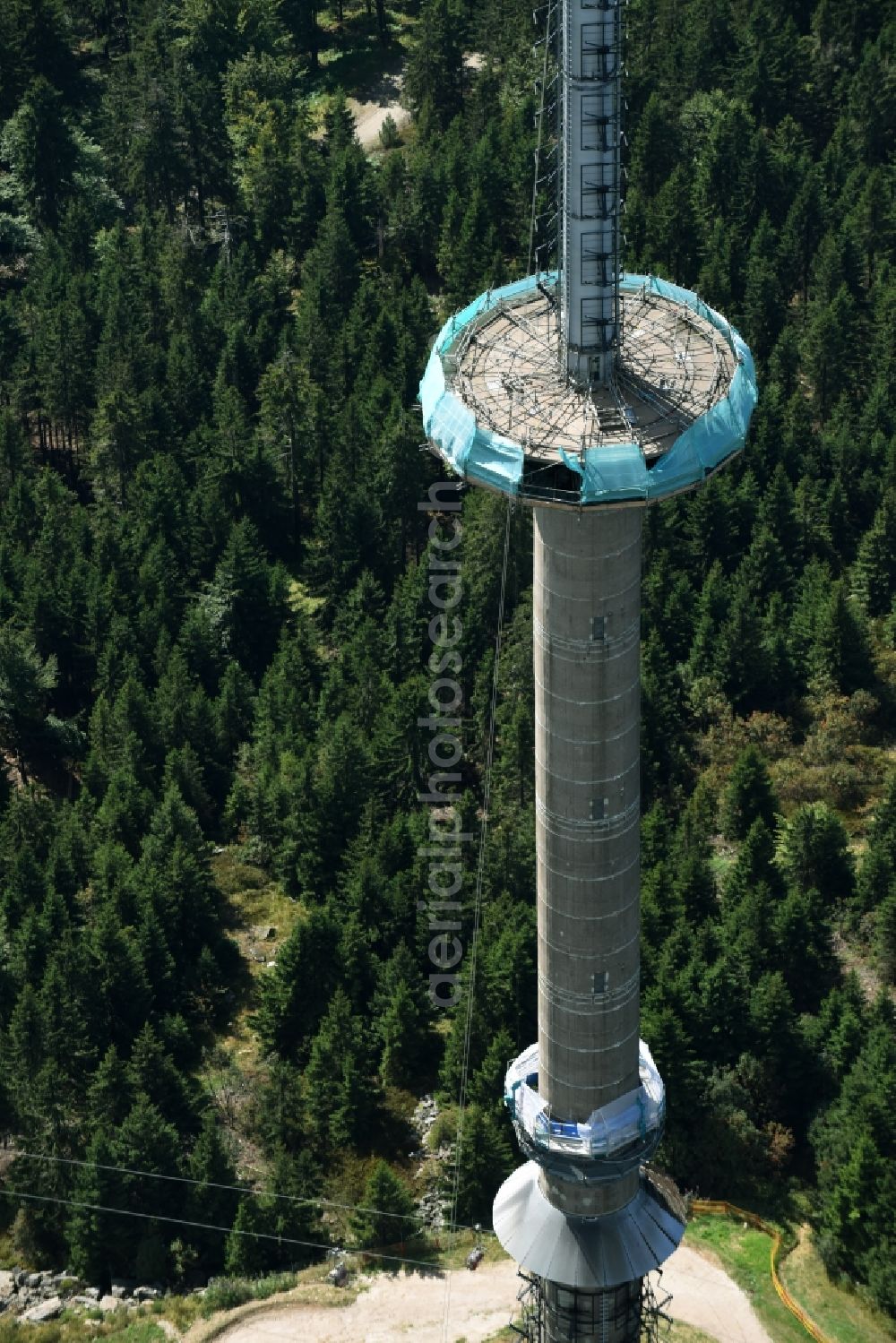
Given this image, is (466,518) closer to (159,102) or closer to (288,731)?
(288,731)

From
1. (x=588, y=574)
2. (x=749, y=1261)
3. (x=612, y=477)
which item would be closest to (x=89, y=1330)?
(x=749, y=1261)

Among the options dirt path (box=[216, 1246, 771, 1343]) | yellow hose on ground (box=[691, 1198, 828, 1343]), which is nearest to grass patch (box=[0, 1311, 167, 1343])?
dirt path (box=[216, 1246, 771, 1343])

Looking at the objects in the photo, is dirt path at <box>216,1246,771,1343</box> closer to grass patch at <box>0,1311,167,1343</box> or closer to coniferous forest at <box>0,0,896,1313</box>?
grass patch at <box>0,1311,167,1343</box>

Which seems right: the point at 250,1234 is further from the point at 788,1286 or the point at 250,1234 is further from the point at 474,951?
Answer: the point at 788,1286

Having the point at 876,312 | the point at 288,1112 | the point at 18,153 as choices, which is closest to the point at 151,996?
the point at 288,1112

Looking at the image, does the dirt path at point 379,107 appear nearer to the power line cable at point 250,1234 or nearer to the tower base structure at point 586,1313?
the power line cable at point 250,1234
